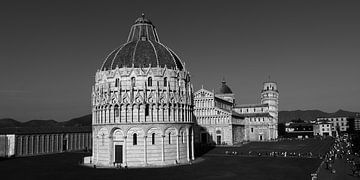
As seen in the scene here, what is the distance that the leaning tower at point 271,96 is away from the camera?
15188 cm

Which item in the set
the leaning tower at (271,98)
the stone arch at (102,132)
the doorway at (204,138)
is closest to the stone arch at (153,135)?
the stone arch at (102,132)

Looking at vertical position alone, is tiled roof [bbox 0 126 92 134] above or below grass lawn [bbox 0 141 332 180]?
above

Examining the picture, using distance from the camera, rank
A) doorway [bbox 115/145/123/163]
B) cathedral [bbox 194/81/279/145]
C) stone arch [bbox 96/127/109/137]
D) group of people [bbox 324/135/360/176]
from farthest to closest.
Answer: cathedral [bbox 194/81/279/145]
stone arch [bbox 96/127/109/137]
doorway [bbox 115/145/123/163]
group of people [bbox 324/135/360/176]

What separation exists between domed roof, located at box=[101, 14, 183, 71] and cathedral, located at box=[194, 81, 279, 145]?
5008 cm

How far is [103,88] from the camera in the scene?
6075 centimetres

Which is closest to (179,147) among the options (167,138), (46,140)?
(167,138)

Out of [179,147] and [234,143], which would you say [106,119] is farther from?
[234,143]

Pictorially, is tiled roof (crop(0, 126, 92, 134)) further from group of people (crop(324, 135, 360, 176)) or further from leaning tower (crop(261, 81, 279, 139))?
leaning tower (crop(261, 81, 279, 139))

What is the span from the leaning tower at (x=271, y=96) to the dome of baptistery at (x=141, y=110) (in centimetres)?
9529

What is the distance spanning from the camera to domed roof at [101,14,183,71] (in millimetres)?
60719

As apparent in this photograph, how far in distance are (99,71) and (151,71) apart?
10506mm

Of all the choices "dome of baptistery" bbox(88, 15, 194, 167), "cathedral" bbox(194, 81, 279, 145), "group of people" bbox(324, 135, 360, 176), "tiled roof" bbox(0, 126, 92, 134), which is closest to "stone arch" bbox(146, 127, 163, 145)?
"dome of baptistery" bbox(88, 15, 194, 167)

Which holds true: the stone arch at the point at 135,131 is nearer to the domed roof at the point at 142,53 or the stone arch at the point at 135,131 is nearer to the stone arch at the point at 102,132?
the stone arch at the point at 102,132

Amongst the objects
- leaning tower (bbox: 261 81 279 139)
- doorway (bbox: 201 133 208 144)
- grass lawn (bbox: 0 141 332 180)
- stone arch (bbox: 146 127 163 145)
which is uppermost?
leaning tower (bbox: 261 81 279 139)
